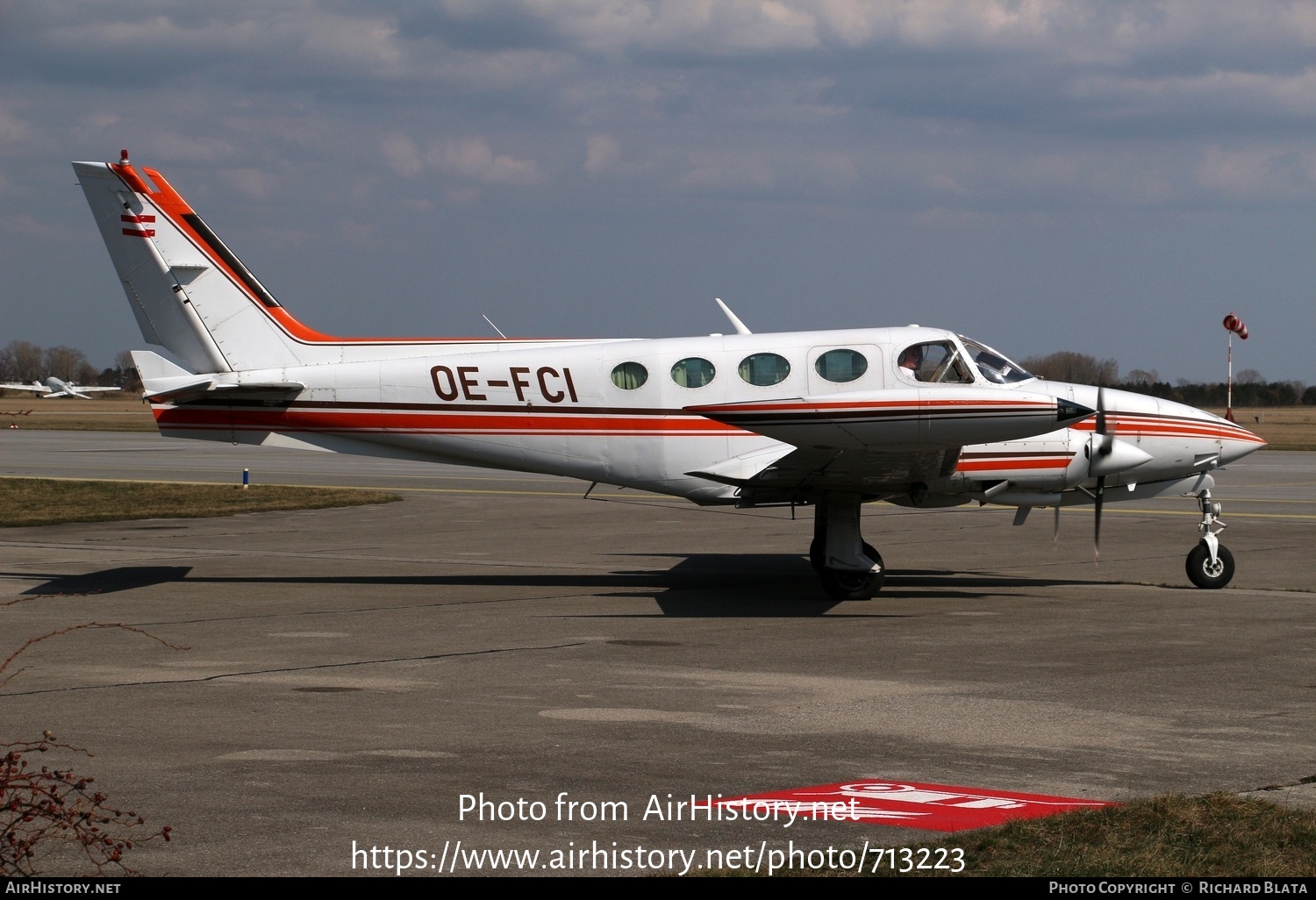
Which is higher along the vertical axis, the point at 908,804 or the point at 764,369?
the point at 764,369

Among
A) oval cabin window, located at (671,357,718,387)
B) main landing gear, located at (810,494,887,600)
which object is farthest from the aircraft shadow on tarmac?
oval cabin window, located at (671,357,718,387)

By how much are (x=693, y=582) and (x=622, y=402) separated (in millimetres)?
2774

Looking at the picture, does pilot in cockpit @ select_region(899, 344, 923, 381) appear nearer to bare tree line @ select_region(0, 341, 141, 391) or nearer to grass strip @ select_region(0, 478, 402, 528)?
grass strip @ select_region(0, 478, 402, 528)

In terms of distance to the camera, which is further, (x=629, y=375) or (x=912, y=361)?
(x=629, y=375)

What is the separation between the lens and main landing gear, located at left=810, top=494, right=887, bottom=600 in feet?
51.4

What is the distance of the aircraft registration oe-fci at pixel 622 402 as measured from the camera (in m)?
15.7

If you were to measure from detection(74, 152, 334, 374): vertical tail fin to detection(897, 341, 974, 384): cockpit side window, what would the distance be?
7.21 metres

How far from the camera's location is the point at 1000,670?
37.7 ft

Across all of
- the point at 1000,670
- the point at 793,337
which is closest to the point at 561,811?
the point at 1000,670

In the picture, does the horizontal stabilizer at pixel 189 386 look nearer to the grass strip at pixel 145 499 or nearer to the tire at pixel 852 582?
the tire at pixel 852 582

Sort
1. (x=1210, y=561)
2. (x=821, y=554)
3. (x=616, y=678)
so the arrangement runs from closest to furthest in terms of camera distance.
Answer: (x=616, y=678) < (x=1210, y=561) < (x=821, y=554)

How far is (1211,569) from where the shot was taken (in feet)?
53.7

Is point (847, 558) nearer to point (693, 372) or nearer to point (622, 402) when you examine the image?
point (693, 372)

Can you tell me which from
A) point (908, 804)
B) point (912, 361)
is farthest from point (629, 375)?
point (908, 804)
